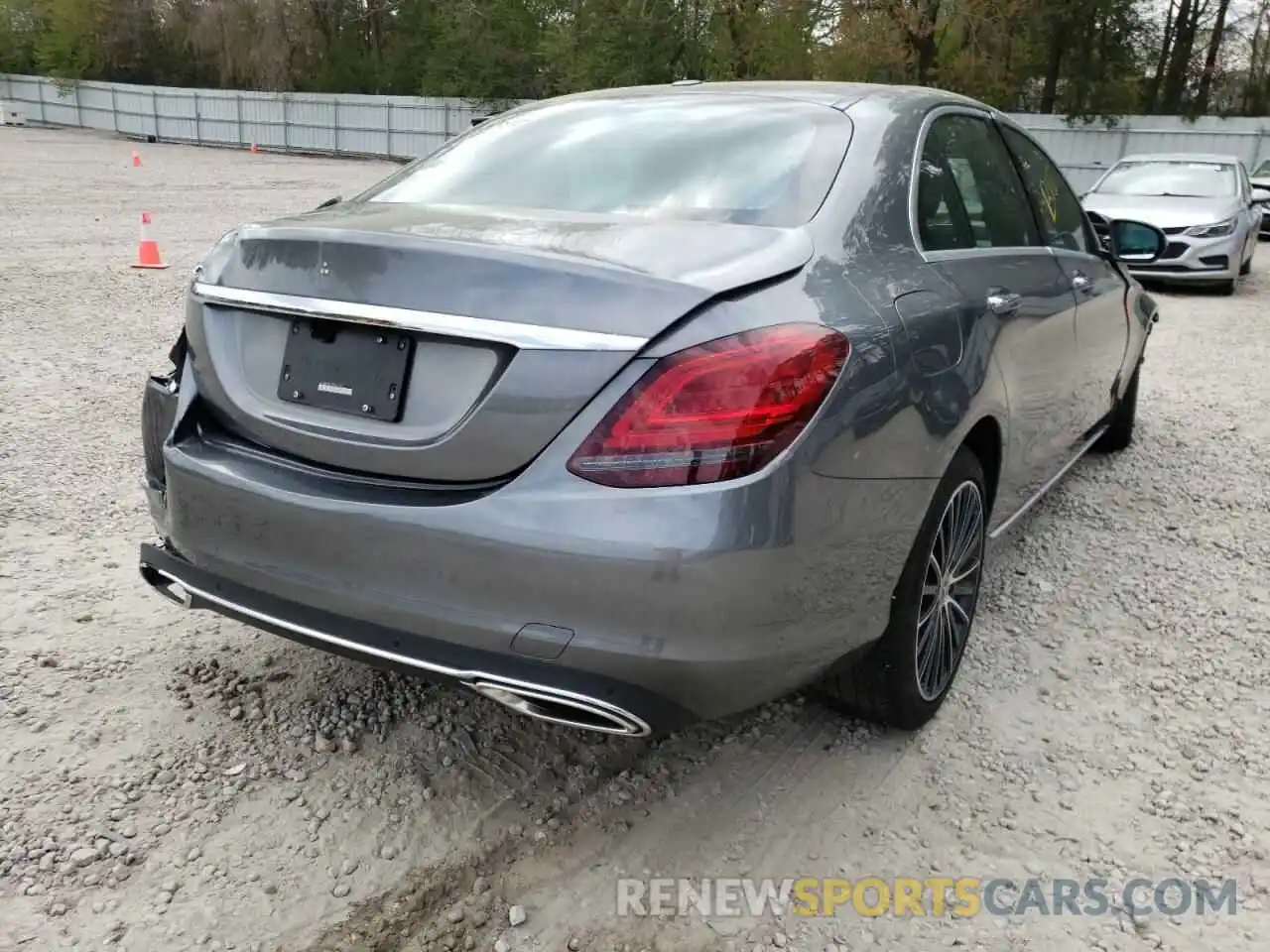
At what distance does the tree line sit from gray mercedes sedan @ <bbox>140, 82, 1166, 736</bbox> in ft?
84.7

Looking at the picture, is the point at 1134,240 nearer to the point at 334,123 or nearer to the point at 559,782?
the point at 559,782

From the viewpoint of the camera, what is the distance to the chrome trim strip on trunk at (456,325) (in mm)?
1934

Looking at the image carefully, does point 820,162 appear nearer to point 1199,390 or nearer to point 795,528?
point 795,528

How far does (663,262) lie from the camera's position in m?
2.07

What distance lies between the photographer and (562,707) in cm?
202

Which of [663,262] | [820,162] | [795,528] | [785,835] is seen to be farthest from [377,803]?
[820,162]

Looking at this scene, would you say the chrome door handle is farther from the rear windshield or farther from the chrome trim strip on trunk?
the chrome trim strip on trunk

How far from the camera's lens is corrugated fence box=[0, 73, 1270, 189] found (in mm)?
26281

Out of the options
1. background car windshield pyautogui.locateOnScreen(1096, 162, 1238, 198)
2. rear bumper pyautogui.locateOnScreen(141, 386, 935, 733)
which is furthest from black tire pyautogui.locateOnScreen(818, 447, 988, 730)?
background car windshield pyautogui.locateOnScreen(1096, 162, 1238, 198)

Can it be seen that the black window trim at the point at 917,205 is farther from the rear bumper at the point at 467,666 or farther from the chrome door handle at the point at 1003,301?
the rear bumper at the point at 467,666

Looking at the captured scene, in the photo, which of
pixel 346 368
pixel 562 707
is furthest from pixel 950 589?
pixel 346 368

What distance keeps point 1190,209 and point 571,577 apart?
38.6 feet

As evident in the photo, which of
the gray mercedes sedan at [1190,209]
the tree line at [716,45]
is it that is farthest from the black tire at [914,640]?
the tree line at [716,45]

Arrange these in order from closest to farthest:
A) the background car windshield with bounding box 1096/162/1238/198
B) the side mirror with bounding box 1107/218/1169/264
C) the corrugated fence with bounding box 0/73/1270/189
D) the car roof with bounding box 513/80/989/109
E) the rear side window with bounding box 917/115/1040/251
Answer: the rear side window with bounding box 917/115/1040/251
the car roof with bounding box 513/80/989/109
the side mirror with bounding box 1107/218/1169/264
the background car windshield with bounding box 1096/162/1238/198
the corrugated fence with bounding box 0/73/1270/189
